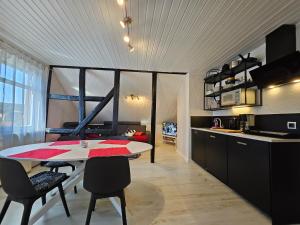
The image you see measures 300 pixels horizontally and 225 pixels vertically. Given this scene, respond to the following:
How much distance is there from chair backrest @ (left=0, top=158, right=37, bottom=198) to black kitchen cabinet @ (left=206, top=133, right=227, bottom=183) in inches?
103

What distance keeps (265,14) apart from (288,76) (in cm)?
81

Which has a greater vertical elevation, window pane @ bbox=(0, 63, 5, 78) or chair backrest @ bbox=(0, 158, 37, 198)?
window pane @ bbox=(0, 63, 5, 78)

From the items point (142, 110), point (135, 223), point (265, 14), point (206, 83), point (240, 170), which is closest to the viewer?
point (135, 223)

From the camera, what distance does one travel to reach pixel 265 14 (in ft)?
6.22

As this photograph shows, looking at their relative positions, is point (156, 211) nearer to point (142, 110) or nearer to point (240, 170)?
point (240, 170)

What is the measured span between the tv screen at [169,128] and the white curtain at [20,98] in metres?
4.22

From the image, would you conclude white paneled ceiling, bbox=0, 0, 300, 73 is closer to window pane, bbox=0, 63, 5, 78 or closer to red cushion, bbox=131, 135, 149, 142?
window pane, bbox=0, 63, 5, 78

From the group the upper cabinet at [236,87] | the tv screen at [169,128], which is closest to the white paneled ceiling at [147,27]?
the upper cabinet at [236,87]

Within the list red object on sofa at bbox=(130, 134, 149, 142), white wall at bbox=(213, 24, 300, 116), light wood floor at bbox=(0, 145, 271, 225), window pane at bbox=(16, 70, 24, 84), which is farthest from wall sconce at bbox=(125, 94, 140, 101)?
white wall at bbox=(213, 24, 300, 116)

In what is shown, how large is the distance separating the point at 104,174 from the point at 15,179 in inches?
29.1

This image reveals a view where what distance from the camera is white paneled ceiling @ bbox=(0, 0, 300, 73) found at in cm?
179

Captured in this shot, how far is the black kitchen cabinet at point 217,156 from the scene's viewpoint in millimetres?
2712

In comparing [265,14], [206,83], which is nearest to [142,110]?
[206,83]

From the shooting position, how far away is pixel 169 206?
208cm
